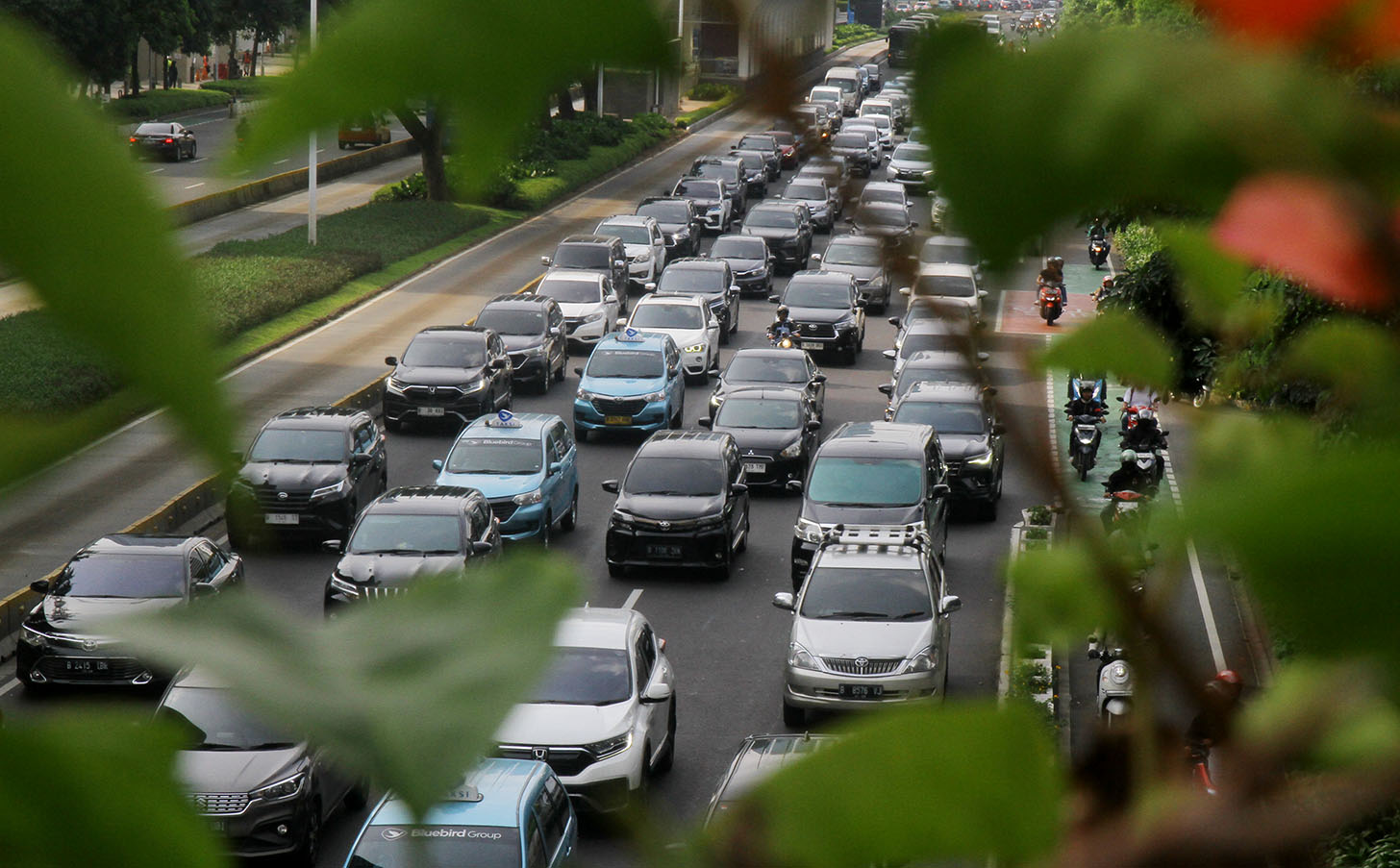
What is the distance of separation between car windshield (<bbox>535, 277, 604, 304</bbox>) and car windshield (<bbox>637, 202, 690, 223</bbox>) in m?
7.72

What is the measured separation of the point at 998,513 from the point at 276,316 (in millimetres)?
21867

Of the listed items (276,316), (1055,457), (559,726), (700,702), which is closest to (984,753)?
(1055,457)

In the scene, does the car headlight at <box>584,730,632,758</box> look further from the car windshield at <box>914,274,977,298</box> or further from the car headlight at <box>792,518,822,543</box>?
the car windshield at <box>914,274,977,298</box>

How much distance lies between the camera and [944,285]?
795 mm

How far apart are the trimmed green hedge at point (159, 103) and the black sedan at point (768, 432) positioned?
22.0 metres

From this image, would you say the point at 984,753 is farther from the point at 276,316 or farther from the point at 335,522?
the point at 335,522

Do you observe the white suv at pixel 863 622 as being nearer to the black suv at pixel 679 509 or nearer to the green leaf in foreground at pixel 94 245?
the black suv at pixel 679 509

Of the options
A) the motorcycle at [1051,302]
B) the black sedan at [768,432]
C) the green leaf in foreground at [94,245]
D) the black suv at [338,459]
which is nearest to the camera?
the green leaf in foreground at [94,245]

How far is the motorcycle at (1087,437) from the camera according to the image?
130 centimetres

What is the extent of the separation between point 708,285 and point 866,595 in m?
17.6

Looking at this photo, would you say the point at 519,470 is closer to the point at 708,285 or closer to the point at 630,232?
the point at 708,285

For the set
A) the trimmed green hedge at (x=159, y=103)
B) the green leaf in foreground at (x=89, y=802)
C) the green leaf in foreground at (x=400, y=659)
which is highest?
the trimmed green hedge at (x=159, y=103)

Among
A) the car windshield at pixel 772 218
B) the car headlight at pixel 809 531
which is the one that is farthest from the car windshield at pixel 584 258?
the car headlight at pixel 809 531

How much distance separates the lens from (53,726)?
0.78 m
